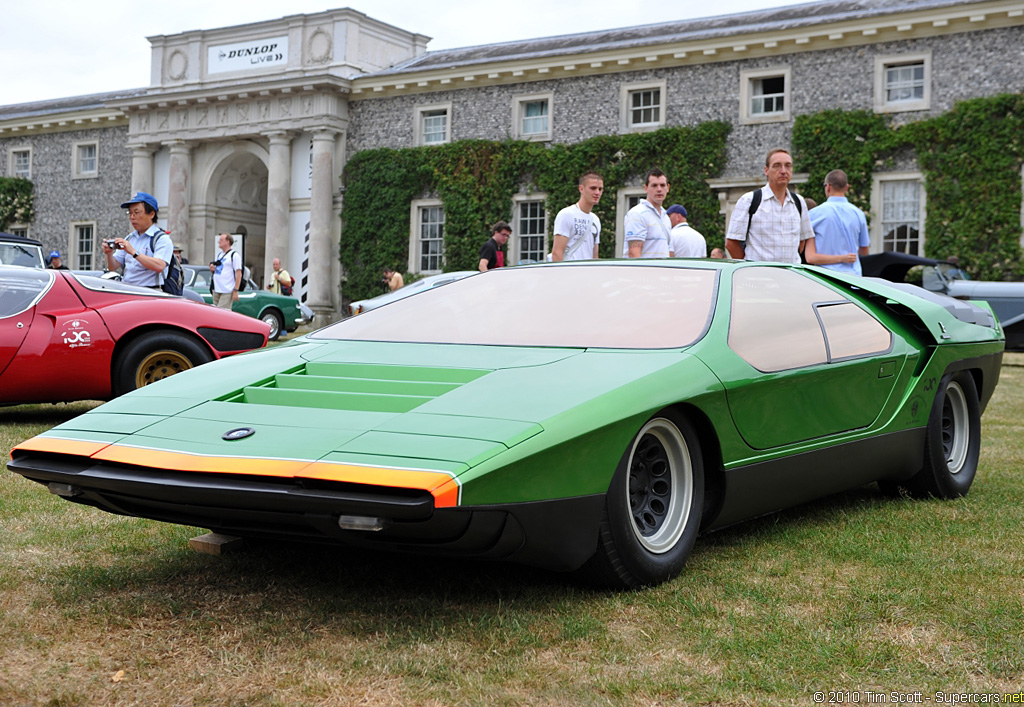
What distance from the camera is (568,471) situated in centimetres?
289

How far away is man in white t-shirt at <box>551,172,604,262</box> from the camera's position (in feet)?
26.0

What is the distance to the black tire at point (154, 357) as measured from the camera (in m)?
7.01

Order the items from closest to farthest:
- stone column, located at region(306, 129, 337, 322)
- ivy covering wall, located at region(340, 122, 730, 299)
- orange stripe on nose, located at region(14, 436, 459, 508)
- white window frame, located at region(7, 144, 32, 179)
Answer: orange stripe on nose, located at region(14, 436, 459, 508) < ivy covering wall, located at region(340, 122, 730, 299) < stone column, located at region(306, 129, 337, 322) < white window frame, located at region(7, 144, 32, 179)

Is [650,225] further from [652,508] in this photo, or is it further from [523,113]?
[523,113]

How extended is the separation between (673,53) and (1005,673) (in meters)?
23.8

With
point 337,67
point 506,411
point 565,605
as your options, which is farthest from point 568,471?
point 337,67

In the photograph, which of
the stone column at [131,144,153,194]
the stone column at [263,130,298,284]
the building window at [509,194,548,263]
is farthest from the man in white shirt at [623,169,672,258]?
the stone column at [131,144,153,194]

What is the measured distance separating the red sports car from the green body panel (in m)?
3.36

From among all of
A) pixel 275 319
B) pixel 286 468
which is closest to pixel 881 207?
pixel 275 319

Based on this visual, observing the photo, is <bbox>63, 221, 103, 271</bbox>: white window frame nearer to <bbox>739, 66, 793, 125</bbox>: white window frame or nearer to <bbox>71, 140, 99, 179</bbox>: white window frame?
<bbox>71, 140, 99, 179</bbox>: white window frame

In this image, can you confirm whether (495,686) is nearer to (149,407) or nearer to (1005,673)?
(1005,673)

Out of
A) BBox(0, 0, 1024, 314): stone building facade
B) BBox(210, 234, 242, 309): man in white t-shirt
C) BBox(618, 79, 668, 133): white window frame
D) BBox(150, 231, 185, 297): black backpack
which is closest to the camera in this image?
BBox(150, 231, 185, 297): black backpack

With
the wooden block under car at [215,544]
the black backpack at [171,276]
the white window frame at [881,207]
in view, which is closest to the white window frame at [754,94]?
the white window frame at [881,207]

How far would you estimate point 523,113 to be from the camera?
27.4 m
